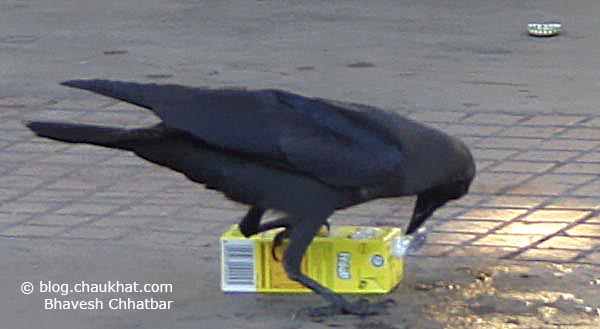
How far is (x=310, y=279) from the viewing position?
4625 millimetres

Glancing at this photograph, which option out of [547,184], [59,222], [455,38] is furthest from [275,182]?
[455,38]

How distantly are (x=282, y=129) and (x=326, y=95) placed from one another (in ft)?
11.6

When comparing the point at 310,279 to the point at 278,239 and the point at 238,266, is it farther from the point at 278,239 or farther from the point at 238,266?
the point at 238,266

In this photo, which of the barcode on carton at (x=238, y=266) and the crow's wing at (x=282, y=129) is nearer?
the crow's wing at (x=282, y=129)

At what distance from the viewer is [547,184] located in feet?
20.3

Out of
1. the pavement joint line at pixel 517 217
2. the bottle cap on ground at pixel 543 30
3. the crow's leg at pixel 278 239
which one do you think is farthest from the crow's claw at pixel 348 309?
the bottle cap on ground at pixel 543 30

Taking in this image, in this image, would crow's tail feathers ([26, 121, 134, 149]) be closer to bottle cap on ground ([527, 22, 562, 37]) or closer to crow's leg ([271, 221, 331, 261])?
crow's leg ([271, 221, 331, 261])

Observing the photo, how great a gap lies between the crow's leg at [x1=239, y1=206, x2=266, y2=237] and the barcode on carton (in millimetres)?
40

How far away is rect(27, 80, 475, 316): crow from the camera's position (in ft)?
14.7

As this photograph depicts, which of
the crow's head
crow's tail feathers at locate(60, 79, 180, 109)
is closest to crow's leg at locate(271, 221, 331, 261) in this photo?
the crow's head

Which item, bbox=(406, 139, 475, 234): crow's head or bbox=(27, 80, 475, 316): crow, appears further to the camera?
bbox=(406, 139, 475, 234): crow's head

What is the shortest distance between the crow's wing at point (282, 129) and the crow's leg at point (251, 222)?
283 millimetres

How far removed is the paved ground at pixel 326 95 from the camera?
4.88 meters

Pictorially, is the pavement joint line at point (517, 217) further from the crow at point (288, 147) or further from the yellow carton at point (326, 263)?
the crow at point (288, 147)
